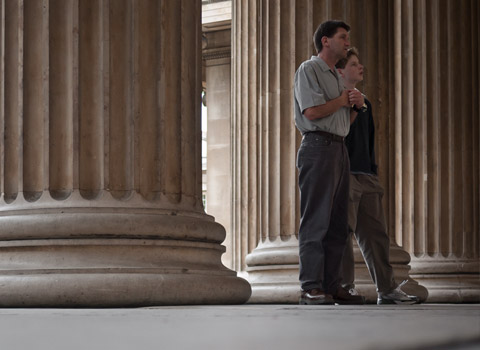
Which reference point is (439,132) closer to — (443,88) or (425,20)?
(443,88)

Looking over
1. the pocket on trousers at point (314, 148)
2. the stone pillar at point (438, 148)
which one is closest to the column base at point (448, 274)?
the stone pillar at point (438, 148)

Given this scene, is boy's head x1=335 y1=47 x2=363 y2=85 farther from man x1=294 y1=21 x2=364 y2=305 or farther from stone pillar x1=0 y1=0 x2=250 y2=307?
stone pillar x1=0 y1=0 x2=250 y2=307

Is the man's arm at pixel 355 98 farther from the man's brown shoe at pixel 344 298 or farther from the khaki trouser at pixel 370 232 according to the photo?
the man's brown shoe at pixel 344 298

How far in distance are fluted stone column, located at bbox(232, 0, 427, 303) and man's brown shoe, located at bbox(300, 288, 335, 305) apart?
504 cm

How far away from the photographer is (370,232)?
1733cm

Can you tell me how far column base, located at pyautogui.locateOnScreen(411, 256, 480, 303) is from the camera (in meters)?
27.5

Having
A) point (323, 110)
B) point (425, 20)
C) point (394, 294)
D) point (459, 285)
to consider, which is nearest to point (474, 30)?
point (425, 20)

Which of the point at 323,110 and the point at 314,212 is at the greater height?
the point at 323,110

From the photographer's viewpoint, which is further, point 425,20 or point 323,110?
point 425,20

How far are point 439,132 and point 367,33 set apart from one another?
7.96 meters

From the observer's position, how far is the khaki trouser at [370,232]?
1686 centimetres

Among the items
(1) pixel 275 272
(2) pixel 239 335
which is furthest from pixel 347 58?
(2) pixel 239 335

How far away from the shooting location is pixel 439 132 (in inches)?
1115

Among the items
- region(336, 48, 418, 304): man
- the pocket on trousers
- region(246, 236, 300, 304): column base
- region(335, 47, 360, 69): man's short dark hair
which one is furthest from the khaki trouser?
region(246, 236, 300, 304): column base
